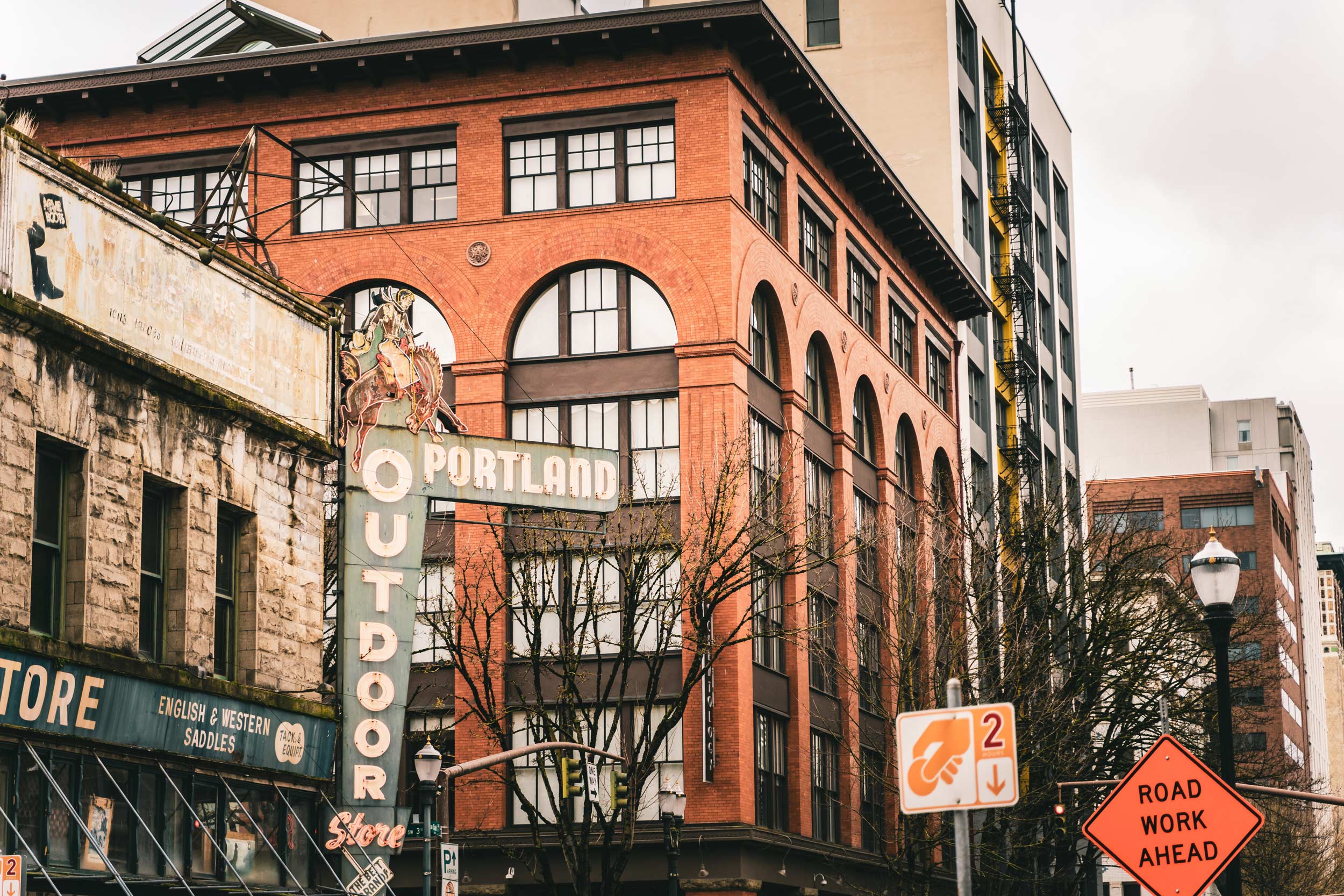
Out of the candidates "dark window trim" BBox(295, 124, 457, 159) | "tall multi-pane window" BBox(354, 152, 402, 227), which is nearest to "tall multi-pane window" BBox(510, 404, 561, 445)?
"tall multi-pane window" BBox(354, 152, 402, 227)

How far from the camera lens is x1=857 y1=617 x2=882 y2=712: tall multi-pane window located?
147ft

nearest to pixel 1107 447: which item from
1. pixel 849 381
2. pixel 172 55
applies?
pixel 849 381

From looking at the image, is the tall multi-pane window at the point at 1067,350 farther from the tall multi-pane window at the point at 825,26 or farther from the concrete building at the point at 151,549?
the concrete building at the point at 151,549

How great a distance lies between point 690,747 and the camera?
4247 centimetres

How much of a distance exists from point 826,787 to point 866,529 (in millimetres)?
6994

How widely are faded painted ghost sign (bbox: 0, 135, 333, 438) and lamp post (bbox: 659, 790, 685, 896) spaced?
11.0 metres

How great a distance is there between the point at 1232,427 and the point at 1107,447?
18.5 meters

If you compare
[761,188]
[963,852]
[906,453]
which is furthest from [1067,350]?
[963,852]

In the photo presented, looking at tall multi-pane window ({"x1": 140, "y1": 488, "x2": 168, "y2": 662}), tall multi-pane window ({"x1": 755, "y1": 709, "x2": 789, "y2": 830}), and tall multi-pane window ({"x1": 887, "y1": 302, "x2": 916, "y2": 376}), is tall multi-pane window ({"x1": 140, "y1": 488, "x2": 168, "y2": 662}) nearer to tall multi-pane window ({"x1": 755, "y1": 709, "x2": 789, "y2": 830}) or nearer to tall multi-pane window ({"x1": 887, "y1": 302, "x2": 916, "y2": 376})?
tall multi-pane window ({"x1": 755, "y1": 709, "x2": 789, "y2": 830})

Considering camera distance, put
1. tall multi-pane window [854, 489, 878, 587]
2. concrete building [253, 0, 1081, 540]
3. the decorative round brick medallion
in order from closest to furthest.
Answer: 1. the decorative round brick medallion
2. tall multi-pane window [854, 489, 878, 587]
3. concrete building [253, 0, 1081, 540]

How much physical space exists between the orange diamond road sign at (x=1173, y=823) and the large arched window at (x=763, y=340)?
33.9 meters

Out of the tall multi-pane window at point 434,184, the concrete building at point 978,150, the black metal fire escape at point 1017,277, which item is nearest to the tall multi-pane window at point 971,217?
the concrete building at point 978,150

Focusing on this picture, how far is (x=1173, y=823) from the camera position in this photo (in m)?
12.7

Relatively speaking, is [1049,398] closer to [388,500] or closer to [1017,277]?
[1017,277]
